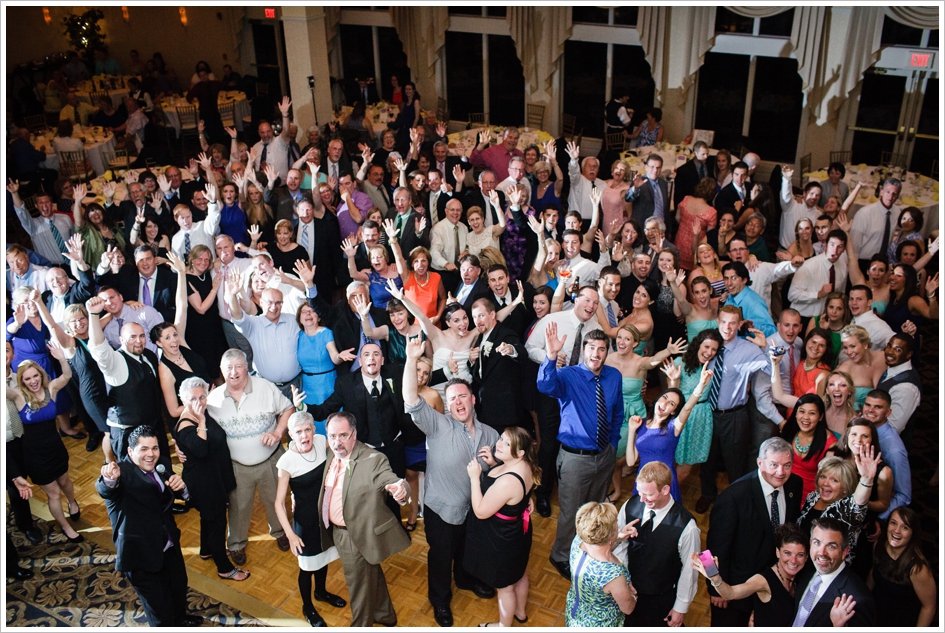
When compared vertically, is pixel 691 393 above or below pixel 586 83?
below

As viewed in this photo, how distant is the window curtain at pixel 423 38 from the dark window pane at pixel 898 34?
19.7 feet

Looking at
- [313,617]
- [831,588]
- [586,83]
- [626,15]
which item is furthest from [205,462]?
[586,83]

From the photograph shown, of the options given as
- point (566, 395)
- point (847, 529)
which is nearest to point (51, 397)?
point (566, 395)

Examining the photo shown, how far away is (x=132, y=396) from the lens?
4.78m

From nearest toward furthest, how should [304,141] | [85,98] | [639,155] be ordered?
[639,155], [304,141], [85,98]

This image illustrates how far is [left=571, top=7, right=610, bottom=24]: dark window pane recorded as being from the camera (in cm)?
1108

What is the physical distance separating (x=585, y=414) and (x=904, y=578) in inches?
65.9

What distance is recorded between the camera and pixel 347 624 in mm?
4508

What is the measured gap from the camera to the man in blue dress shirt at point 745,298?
5.32 metres

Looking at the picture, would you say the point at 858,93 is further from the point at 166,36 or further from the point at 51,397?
the point at 166,36

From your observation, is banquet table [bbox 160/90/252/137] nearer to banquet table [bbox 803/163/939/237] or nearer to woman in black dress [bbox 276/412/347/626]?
banquet table [bbox 803/163/939/237]

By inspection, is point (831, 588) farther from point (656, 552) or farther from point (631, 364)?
point (631, 364)

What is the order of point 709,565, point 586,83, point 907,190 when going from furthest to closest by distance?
point 586,83 < point 907,190 < point 709,565

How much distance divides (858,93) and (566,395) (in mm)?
7354
